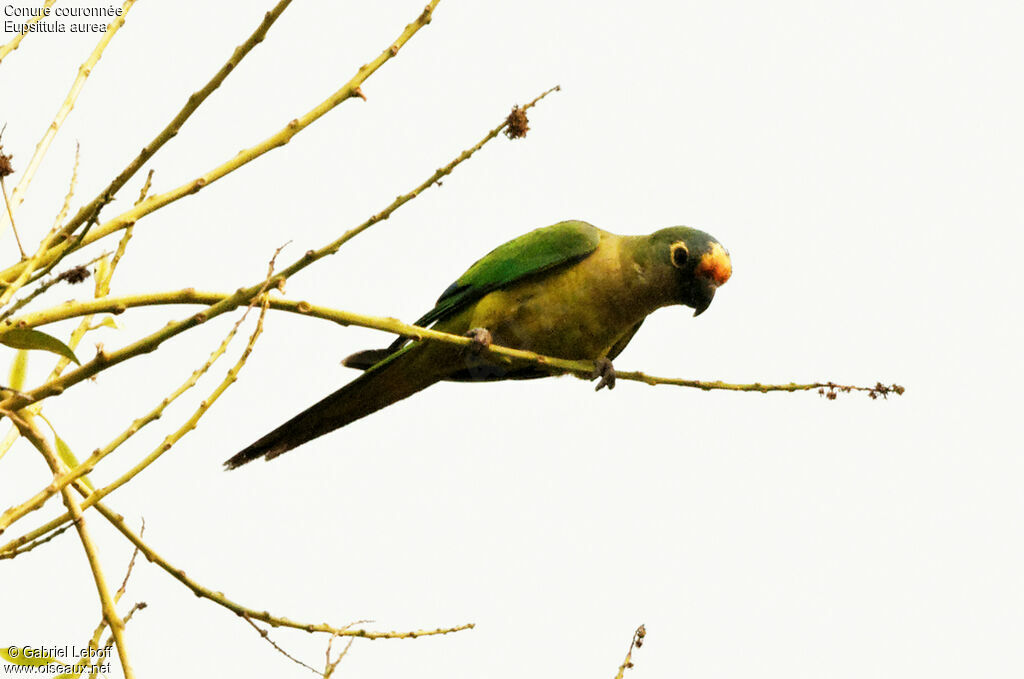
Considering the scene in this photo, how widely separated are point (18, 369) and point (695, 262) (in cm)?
300

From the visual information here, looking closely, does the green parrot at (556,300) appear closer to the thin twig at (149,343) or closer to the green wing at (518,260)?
the green wing at (518,260)

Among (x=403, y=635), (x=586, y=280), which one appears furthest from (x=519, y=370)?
(x=403, y=635)

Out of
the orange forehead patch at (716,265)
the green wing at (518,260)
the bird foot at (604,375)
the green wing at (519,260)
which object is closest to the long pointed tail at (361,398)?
the green wing at (518,260)

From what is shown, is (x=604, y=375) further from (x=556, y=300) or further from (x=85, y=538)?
(x=85, y=538)

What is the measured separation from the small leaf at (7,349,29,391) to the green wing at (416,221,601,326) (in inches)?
95.0

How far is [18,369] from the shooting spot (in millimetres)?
2492

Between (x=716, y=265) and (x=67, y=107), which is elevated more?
(x=716, y=265)

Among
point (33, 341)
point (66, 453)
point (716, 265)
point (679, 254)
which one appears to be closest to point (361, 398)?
point (679, 254)

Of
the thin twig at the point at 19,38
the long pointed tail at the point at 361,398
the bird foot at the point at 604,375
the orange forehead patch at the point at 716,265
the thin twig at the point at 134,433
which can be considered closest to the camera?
the thin twig at the point at 134,433

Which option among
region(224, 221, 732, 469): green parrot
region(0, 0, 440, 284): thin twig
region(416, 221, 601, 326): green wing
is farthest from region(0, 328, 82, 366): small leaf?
region(416, 221, 601, 326): green wing

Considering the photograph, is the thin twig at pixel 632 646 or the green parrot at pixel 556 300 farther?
the green parrot at pixel 556 300

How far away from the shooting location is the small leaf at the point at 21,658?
2.09m

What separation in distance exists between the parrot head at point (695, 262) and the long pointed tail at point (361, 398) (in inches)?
47.7

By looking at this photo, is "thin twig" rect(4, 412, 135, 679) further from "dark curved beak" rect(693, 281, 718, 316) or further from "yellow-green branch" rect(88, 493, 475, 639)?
"dark curved beak" rect(693, 281, 718, 316)
